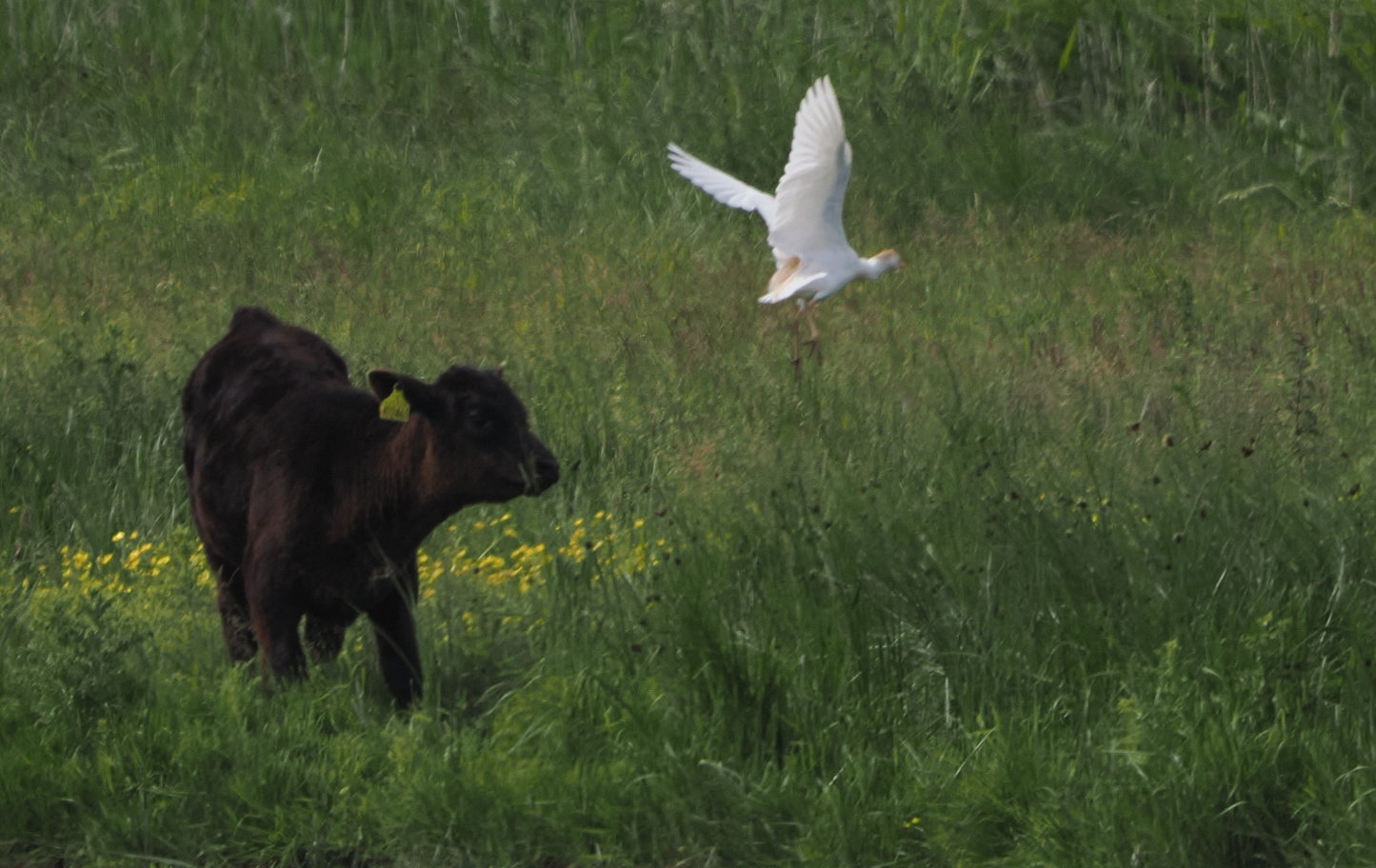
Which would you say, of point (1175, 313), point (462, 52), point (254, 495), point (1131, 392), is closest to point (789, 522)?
point (254, 495)

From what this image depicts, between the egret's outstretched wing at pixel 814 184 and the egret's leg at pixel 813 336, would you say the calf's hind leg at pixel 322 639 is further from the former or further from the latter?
the egret's outstretched wing at pixel 814 184

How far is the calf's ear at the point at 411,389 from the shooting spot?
5422 mm

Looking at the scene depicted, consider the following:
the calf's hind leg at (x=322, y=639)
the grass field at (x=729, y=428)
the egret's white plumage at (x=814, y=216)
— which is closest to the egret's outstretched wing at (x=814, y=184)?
the egret's white plumage at (x=814, y=216)

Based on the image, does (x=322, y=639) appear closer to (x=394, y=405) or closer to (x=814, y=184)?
(x=394, y=405)

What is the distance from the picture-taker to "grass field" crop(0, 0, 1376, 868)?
480 centimetres

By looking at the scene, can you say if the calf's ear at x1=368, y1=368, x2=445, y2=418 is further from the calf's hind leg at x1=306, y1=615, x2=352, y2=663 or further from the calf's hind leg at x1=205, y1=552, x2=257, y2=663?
the calf's hind leg at x1=205, y1=552, x2=257, y2=663

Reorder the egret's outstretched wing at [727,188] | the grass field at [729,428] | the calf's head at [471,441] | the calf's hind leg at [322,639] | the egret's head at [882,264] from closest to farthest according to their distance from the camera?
1. the grass field at [729,428]
2. the calf's head at [471,441]
3. the calf's hind leg at [322,639]
4. the egret's head at [882,264]
5. the egret's outstretched wing at [727,188]

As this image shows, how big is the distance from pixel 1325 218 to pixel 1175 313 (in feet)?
11.3

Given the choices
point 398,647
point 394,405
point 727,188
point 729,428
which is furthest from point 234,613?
point 727,188

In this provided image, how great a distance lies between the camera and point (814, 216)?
9.98 metres

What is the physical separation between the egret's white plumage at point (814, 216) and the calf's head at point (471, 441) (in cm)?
430

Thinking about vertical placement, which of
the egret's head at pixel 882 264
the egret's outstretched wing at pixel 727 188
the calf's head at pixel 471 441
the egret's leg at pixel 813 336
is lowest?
the egret's leg at pixel 813 336

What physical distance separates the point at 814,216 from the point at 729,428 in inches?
112

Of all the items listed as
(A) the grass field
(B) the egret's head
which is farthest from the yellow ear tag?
(B) the egret's head
